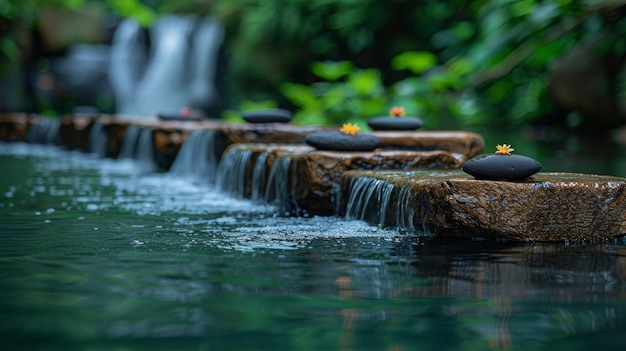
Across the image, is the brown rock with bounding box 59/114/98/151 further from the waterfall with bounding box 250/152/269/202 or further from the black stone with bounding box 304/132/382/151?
the black stone with bounding box 304/132/382/151

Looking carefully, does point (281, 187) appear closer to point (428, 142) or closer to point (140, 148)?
point (428, 142)

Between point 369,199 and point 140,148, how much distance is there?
6.96 m

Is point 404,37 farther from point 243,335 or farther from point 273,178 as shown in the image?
point 243,335

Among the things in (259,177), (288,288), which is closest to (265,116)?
(259,177)

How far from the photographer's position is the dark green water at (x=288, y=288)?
9.95 ft

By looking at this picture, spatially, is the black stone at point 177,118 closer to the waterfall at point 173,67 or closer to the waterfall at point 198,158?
the waterfall at point 198,158

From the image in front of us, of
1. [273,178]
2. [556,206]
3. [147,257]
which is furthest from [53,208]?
[556,206]

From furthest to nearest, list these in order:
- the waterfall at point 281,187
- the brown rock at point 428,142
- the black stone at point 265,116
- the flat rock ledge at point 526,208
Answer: the black stone at point 265,116, the brown rock at point 428,142, the waterfall at point 281,187, the flat rock ledge at point 526,208

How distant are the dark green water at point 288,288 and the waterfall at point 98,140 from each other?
8102 mm

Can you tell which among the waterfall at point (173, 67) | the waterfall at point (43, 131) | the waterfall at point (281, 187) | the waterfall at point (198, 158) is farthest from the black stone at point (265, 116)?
the waterfall at point (173, 67)

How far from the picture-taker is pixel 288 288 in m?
3.82

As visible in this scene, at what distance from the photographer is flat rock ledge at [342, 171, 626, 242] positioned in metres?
5.27

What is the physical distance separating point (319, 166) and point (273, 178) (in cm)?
78

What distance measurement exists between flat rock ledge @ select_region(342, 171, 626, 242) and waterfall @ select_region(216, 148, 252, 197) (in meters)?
3.07
